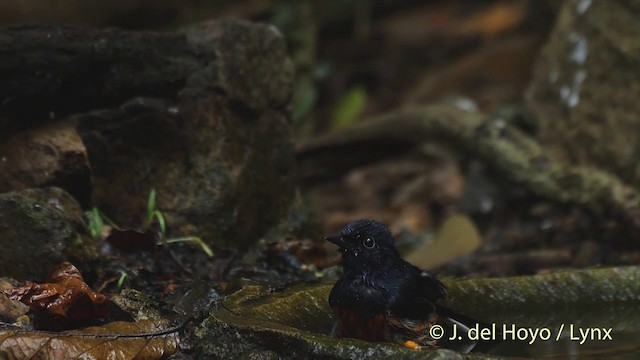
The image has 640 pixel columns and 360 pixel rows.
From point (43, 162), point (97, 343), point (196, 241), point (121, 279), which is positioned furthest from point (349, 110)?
point (97, 343)

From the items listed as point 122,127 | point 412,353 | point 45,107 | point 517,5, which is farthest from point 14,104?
point 517,5

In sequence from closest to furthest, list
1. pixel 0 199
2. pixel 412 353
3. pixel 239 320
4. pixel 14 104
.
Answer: pixel 412 353, pixel 239 320, pixel 0 199, pixel 14 104

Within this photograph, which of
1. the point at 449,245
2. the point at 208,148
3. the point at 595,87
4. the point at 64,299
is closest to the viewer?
the point at 64,299

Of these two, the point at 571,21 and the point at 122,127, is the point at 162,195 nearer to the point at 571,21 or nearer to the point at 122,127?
the point at 122,127

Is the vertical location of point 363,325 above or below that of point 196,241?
below

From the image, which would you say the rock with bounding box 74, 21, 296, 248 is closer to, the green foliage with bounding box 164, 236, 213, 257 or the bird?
the green foliage with bounding box 164, 236, 213, 257

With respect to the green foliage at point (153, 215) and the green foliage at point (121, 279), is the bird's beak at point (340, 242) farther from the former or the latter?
the green foliage at point (153, 215)

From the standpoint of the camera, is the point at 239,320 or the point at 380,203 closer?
the point at 239,320

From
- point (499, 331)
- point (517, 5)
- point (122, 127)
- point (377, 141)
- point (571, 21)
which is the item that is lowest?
point (499, 331)

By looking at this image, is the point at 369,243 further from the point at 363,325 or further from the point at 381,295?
the point at 363,325
